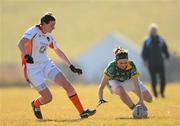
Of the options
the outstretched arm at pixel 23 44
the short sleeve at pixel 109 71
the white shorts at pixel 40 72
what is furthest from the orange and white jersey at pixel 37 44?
the short sleeve at pixel 109 71

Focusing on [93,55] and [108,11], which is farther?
[108,11]

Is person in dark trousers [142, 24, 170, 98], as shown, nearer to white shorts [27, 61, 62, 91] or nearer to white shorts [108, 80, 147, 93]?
white shorts [108, 80, 147, 93]

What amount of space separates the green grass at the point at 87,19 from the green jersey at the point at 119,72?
67.6 metres

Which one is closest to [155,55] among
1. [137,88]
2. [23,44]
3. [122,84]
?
[122,84]

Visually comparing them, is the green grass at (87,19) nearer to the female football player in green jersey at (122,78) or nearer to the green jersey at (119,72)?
the female football player in green jersey at (122,78)

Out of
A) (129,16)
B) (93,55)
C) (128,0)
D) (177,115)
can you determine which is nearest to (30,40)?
(177,115)

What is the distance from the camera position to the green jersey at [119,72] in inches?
625

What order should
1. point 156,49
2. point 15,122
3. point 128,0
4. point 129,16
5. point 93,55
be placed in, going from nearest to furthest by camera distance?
point 15,122, point 156,49, point 93,55, point 129,16, point 128,0

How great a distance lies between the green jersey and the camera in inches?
625

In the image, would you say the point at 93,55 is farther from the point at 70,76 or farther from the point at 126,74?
the point at 126,74

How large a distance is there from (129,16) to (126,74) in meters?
81.2

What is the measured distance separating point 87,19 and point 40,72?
83004mm

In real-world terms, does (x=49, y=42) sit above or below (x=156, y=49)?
above

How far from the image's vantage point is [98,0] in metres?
110
